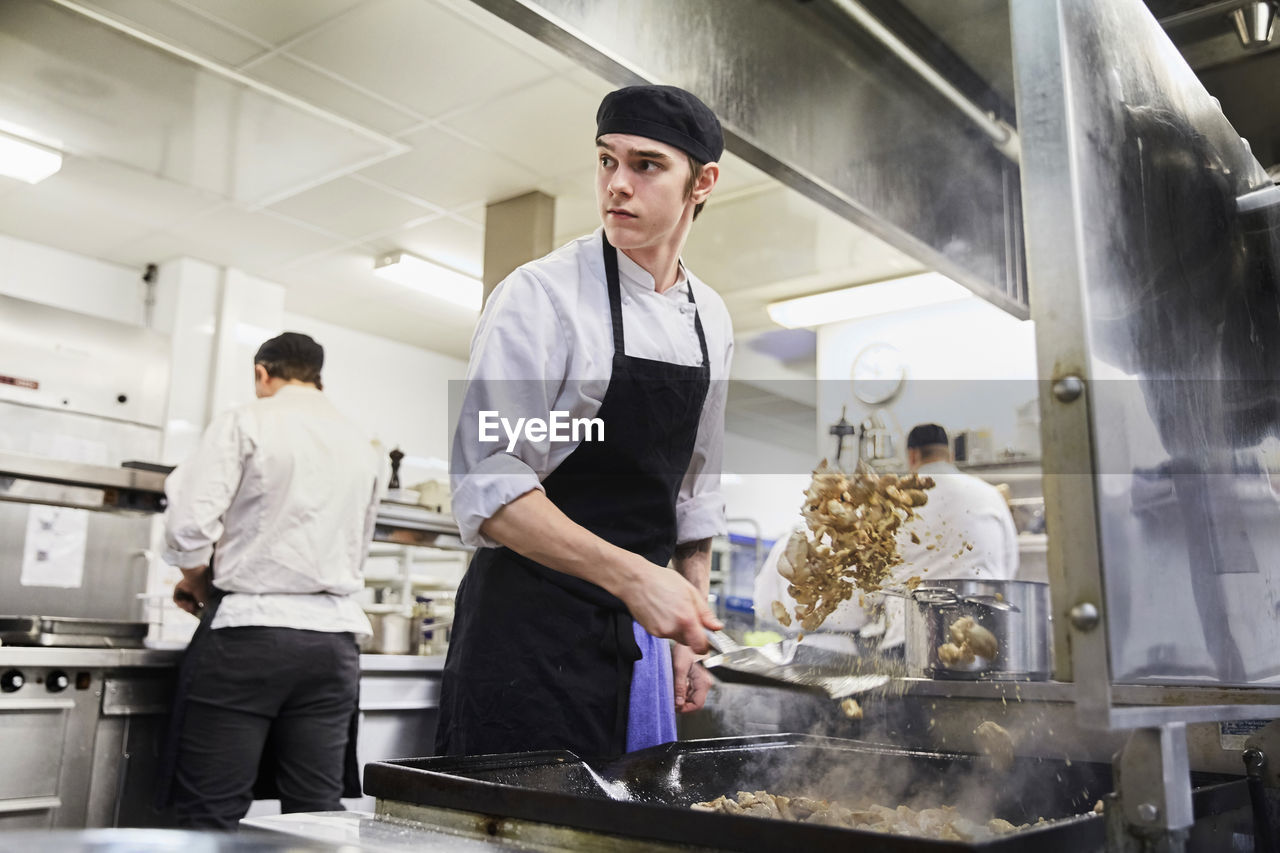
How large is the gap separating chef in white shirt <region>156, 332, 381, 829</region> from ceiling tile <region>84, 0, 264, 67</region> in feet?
3.86

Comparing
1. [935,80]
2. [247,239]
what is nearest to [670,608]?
[935,80]

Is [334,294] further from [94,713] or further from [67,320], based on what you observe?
[94,713]

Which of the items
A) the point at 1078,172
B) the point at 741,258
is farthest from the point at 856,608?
the point at 741,258

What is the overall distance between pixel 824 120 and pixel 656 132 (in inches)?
15.5

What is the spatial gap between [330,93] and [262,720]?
2.23 m

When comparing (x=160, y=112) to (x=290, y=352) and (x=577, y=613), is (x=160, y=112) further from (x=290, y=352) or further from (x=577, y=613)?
(x=577, y=613)

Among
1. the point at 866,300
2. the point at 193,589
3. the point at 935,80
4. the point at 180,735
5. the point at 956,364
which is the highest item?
the point at 866,300

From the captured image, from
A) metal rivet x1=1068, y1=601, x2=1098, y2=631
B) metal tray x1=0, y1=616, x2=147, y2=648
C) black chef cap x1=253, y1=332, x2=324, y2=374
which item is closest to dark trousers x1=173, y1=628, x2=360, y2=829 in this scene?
metal tray x1=0, y1=616, x2=147, y2=648

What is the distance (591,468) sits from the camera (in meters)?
1.32

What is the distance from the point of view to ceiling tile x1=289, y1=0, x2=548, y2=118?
326cm

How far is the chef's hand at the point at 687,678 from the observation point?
1.49 meters

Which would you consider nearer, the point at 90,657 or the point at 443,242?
the point at 90,657

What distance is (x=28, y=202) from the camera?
4.76m

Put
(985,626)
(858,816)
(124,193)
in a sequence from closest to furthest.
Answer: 1. (858,816)
2. (985,626)
3. (124,193)
